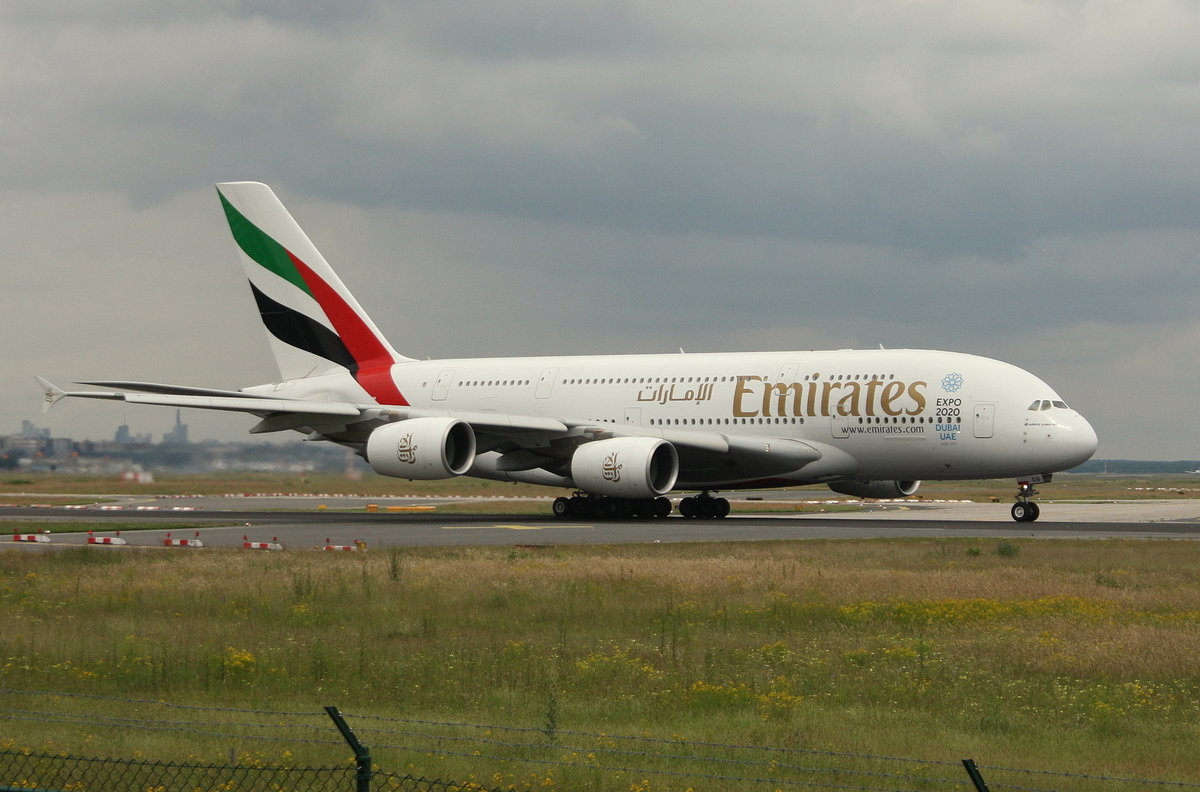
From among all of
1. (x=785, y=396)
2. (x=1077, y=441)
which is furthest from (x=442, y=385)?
(x=1077, y=441)

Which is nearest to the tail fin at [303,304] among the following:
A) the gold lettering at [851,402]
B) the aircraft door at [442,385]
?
the aircraft door at [442,385]

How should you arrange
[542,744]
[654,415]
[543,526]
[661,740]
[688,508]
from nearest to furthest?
[542,744] < [661,740] < [543,526] < [654,415] < [688,508]

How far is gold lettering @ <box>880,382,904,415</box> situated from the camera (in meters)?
34.6

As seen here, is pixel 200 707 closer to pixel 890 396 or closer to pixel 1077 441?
pixel 890 396

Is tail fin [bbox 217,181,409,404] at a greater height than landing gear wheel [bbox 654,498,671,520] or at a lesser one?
greater

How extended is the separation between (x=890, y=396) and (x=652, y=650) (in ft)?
70.2

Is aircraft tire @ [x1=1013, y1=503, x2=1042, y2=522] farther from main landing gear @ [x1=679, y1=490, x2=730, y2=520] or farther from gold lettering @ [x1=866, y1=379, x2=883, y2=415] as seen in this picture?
main landing gear @ [x1=679, y1=490, x2=730, y2=520]

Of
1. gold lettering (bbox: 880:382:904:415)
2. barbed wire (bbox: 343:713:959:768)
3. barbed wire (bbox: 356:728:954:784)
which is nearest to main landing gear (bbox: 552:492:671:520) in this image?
gold lettering (bbox: 880:382:904:415)

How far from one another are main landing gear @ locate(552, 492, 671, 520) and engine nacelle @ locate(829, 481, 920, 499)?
4784mm

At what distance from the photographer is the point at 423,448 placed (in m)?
35.1

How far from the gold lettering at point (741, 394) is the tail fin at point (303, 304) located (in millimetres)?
11160

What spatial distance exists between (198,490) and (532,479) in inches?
989

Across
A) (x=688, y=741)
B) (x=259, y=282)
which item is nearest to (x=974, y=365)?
(x=259, y=282)

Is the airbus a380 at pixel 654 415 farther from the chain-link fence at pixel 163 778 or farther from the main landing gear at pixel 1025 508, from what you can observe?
the chain-link fence at pixel 163 778
